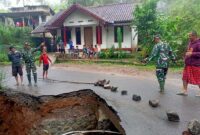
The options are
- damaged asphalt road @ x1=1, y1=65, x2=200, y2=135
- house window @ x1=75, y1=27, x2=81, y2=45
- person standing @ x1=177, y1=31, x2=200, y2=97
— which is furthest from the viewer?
house window @ x1=75, y1=27, x2=81, y2=45

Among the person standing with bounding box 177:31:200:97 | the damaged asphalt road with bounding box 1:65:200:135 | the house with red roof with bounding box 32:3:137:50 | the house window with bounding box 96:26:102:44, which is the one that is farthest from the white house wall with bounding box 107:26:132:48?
the person standing with bounding box 177:31:200:97

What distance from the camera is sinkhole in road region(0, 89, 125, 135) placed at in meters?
7.38

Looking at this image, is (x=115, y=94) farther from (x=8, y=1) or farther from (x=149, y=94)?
(x=8, y=1)

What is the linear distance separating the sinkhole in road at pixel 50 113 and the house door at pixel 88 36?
15.2m

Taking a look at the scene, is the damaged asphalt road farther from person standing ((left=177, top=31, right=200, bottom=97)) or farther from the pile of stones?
person standing ((left=177, top=31, right=200, bottom=97))

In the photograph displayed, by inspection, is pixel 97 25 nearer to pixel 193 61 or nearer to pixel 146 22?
pixel 146 22

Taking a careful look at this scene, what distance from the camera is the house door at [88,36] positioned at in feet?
74.9

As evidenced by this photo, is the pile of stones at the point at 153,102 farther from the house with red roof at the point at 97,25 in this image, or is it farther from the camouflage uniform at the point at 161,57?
the house with red roof at the point at 97,25

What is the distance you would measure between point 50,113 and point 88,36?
1584 centimetres

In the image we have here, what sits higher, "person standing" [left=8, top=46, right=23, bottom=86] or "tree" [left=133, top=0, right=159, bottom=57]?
"tree" [left=133, top=0, right=159, bottom=57]

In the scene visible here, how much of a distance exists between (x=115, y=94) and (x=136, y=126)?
2.92 metres

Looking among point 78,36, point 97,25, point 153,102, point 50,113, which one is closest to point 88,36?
point 78,36

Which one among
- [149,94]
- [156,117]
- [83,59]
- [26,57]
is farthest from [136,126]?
[83,59]

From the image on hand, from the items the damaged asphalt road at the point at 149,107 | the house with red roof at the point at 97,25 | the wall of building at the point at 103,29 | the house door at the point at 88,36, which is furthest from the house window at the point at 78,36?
the damaged asphalt road at the point at 149,107
